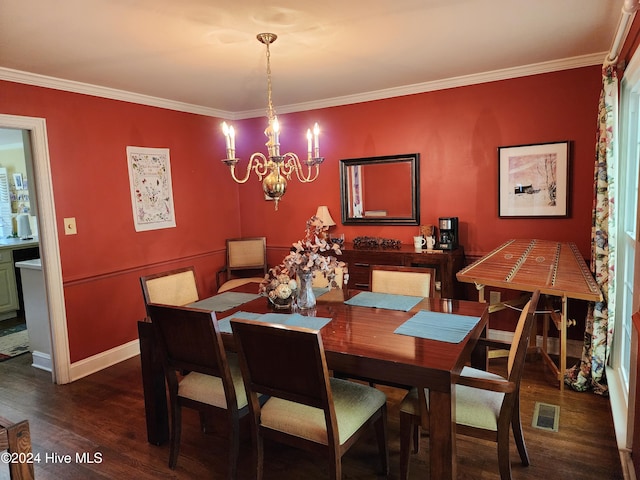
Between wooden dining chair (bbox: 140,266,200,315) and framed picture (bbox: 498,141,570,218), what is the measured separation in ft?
8.62

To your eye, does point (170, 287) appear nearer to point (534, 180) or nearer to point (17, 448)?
point (17, 448)

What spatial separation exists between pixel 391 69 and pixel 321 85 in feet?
2.23

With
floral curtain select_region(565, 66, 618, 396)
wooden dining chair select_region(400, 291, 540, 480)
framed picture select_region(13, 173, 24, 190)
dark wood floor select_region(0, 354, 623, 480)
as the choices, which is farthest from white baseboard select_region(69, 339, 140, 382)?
framed picture select_region(13, 173, 24, 190)

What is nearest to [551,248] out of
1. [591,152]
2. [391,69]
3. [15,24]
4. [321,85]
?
[591,152]

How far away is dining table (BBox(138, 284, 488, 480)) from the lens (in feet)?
5.32

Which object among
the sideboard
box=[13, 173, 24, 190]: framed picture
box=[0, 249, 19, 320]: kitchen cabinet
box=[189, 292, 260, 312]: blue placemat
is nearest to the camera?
box=[189, 292, 260, 312]: blue placemat

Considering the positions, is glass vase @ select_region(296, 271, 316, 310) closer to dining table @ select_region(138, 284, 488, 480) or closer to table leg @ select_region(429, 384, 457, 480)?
dining table @ select_region(138, 284, 488, 480)

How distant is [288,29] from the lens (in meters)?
2.39

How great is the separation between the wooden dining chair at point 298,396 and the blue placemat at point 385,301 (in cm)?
56

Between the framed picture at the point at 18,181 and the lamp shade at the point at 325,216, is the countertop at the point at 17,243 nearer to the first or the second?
the framed picture at the point at 18,181

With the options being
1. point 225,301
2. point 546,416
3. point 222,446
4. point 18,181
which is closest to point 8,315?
point 18,181

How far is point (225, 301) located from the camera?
266cm

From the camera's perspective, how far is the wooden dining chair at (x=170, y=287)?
2.71 m

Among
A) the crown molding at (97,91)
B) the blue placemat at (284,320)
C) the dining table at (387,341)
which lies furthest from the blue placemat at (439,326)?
the crown molding at (97,91)
